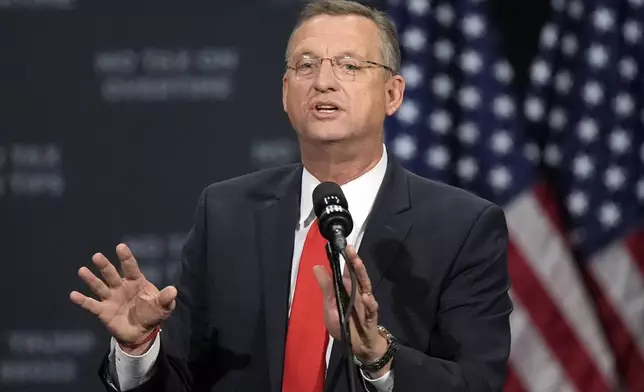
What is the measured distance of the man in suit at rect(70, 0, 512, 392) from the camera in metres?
2.05

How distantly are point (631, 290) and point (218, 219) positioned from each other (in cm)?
241

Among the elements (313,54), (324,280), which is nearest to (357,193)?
(313,54)

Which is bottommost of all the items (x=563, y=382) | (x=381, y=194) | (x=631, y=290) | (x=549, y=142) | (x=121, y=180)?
(x=563, y=382)

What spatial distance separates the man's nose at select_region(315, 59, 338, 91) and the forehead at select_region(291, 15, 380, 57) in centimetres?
3

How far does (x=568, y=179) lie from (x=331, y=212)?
261 cm

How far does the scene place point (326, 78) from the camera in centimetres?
228

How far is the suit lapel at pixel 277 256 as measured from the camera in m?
2.14

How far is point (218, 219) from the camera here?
2.35m

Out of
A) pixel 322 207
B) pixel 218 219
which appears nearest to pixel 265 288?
pixel 218 219

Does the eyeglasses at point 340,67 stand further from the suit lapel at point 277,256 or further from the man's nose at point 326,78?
the suit lapel at point 277,256

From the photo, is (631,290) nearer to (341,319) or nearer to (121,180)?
(121,180)

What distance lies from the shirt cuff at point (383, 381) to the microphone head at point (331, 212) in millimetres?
318

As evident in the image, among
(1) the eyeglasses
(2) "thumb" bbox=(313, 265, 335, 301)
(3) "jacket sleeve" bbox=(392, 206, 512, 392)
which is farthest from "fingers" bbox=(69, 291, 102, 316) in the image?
(1) the eyeglasses

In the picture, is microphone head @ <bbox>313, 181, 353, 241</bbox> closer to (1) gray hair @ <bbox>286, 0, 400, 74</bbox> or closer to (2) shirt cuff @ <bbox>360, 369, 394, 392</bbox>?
(2) shirt cuff @ <bbox>360, 369, 394, 392</bbox>
